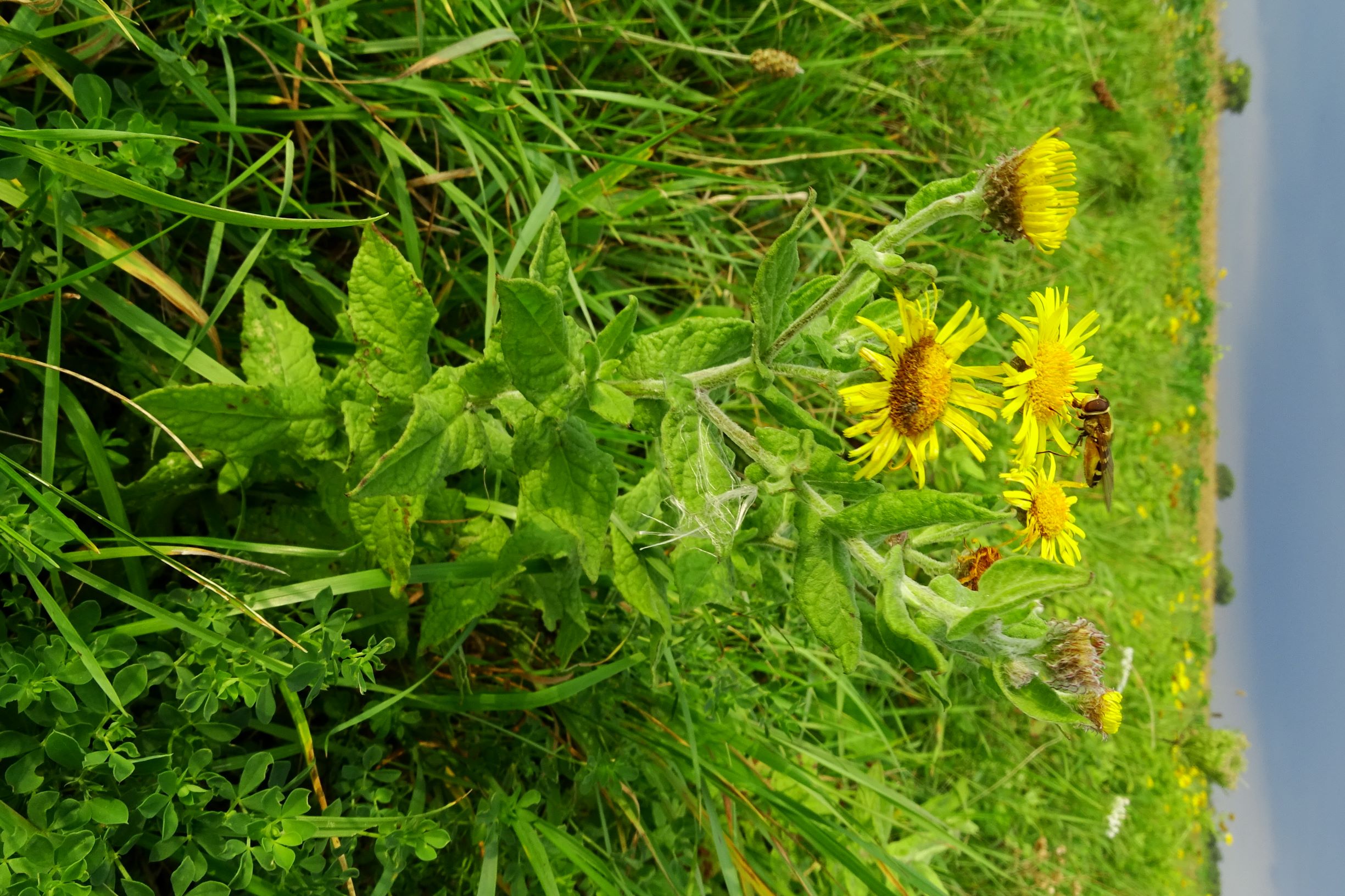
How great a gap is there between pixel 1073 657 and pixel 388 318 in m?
1.18

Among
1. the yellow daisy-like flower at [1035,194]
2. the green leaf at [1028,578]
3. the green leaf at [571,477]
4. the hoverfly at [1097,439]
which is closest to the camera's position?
the green leaf at [1028,578]

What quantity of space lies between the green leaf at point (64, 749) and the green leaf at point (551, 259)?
3.02 feet

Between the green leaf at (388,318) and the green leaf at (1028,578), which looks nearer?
the green leaf at (1028,578)

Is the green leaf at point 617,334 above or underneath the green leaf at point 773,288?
underneath

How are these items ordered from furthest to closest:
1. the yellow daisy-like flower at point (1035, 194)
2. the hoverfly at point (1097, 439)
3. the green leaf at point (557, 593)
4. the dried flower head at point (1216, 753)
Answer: the dried flower head at point (1216, 753)
the hoverfly at point (1097, 439)
the green leaf at point (557, 593)
the yellow daisy-like flower at point (1035, 194)

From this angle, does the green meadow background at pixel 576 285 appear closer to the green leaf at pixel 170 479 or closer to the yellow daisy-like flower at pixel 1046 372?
the green leaf at pixel 170 479

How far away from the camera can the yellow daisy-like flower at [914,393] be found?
1.30m

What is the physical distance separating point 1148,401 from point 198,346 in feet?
17.5

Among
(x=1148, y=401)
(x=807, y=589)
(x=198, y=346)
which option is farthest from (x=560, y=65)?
(x=1148, y=401)

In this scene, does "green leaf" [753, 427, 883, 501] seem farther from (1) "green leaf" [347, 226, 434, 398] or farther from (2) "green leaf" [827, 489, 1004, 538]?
(1) "green leaf" [347, 226, 434, 398]

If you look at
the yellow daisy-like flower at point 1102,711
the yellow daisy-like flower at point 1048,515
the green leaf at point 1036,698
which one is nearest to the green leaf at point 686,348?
the yellow daisy-like flower at point 1048,515

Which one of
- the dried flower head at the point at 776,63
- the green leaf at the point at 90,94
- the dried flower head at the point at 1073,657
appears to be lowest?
the dried flower head at the point at 1073,657

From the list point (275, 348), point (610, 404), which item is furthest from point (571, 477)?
point (275, 348)

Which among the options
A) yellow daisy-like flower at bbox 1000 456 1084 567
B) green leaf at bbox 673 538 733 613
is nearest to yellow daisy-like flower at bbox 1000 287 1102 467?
yellow daisy-like flower at bbox 1000 456 1084 567
